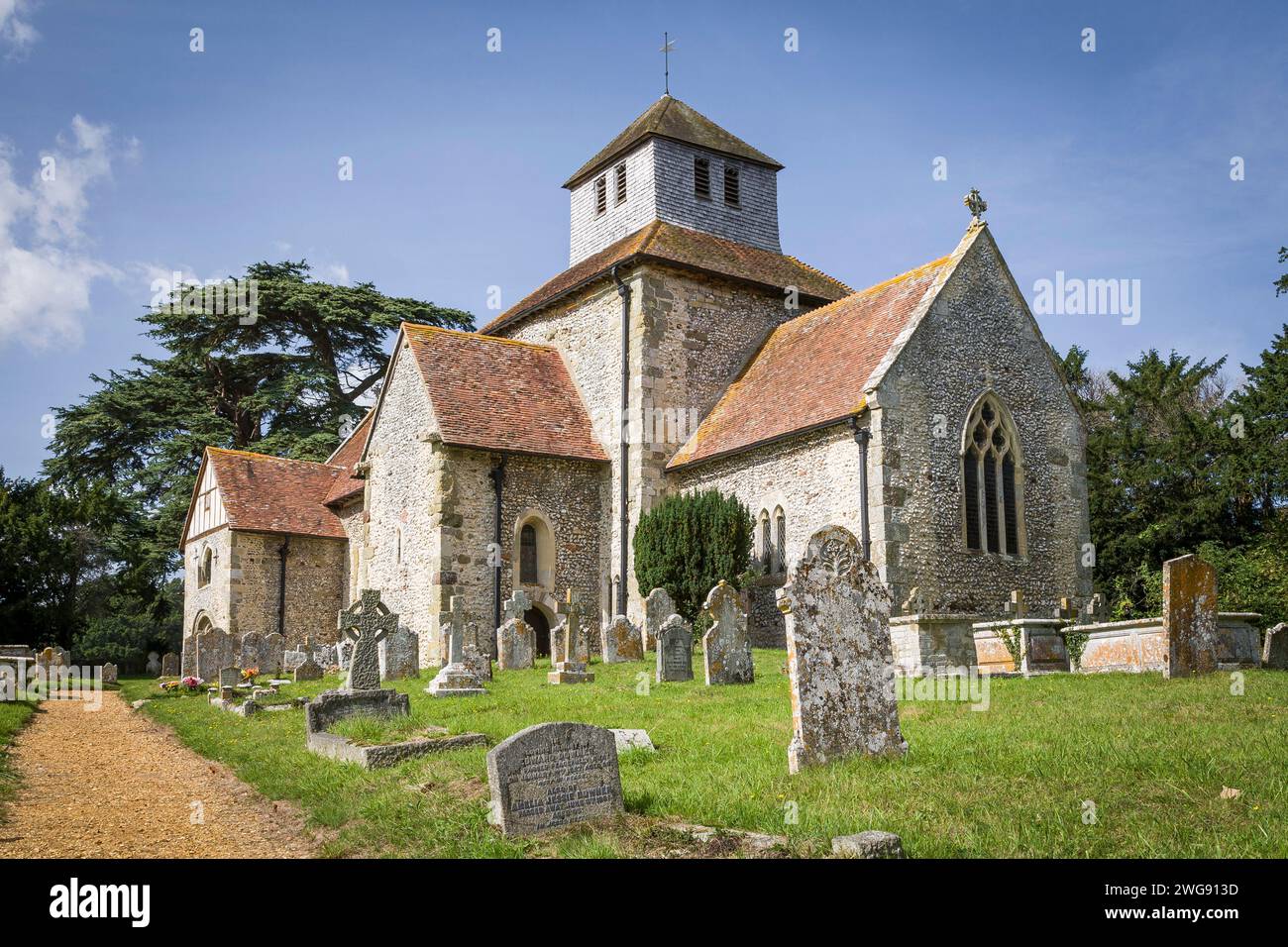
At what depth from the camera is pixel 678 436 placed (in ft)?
78.7

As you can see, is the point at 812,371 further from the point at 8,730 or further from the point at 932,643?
the point at 8,730

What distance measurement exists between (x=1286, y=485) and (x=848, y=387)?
10813 millimetres

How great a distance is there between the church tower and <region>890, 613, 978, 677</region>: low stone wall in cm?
1655

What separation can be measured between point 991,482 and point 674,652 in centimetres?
865

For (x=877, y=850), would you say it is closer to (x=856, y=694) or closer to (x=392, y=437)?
(x=856, y=694)

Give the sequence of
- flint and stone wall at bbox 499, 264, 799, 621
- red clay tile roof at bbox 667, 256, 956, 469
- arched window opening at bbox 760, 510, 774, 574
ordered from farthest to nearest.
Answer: flint and stone wall at bbox 499, 264, 799, 621, arched window opening at bbox 760, 510, 774, 574, red clay tile roof at bbox 667, 256, 956, 469

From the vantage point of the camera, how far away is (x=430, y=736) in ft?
31.9

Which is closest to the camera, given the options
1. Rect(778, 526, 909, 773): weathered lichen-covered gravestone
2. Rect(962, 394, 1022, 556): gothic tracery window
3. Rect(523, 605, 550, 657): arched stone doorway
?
Rect(778, 526, 909, 773): weathered lichen-covered gravestone

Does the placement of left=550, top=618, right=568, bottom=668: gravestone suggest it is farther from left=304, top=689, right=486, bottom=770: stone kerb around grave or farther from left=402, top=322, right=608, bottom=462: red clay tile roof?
left=304, top=689, right=486, bottom=770: stone kerb around grave

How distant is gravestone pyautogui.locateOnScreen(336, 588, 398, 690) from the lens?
13.2 m

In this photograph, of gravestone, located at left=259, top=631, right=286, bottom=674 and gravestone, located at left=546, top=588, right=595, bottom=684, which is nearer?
gravestone, located at left=546, top=588, right=595, bottom=684

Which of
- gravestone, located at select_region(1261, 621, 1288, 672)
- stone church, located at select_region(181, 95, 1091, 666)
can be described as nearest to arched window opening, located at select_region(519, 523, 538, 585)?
stone church, located at select_region(181, 95, 1091, 666)

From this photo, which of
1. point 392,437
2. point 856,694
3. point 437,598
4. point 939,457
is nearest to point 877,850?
point 856,694

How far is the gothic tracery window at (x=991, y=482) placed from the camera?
19.9 meters
